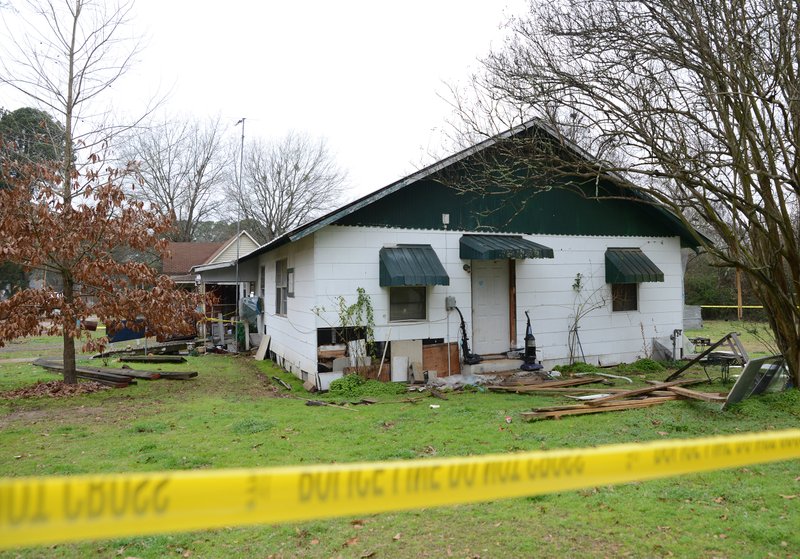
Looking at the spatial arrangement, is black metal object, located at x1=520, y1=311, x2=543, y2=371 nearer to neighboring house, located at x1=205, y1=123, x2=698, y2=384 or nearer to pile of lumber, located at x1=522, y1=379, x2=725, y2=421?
neighboring house, located at x1=205, y1=123, x2=698, y2=384

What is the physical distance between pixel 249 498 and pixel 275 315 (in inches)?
551

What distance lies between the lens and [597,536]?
393 cm

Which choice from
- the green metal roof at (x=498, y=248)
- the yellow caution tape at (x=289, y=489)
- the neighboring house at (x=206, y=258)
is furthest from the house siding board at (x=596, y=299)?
the neighboring house at (x=206, y=258)

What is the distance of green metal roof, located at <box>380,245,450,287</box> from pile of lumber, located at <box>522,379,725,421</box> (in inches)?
142

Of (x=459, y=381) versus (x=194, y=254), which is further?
(x=194, y=254)

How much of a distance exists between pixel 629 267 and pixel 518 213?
10.8 feet

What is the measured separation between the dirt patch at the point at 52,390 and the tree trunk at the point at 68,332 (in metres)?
0.20

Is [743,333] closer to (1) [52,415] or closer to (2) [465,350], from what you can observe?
(2) [465,350]

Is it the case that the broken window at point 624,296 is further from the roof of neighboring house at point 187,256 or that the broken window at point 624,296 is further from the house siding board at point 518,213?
the roof of neighboring house at point 187,256

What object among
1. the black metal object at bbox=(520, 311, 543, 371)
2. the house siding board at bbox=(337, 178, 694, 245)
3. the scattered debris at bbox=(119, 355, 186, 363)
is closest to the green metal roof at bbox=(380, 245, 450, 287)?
the house siding board at bbox=(337, 178, 694, 245)

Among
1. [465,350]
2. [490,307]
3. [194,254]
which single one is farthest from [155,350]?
[194,254]

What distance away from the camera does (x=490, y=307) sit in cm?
1249

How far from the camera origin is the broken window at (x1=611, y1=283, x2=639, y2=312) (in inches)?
548

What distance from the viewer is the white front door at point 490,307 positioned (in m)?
12.3
